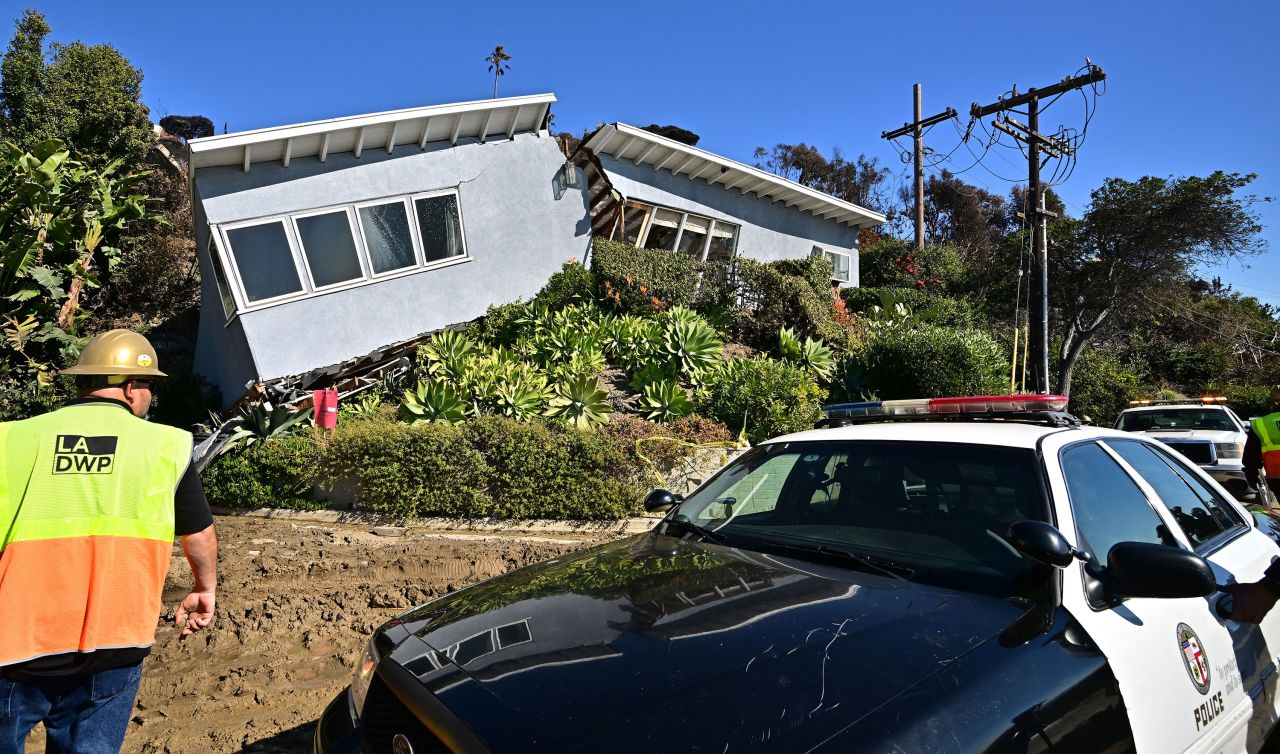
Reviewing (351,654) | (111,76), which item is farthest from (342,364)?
(111,76)

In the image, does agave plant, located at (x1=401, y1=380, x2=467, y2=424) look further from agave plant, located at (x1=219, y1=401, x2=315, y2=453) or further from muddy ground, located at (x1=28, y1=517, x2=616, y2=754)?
muddy ground, located at (x1=28, y1=517, x2=616, y2=754)

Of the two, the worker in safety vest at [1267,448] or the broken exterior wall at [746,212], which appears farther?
the broken exterior wall at [746,212]

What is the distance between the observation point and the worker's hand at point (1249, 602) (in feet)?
8.97

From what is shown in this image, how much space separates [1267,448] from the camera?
600 centimetres

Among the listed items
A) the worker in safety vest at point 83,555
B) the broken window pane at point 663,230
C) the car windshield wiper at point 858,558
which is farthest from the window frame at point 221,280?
the car windshield wiper at point 858,558

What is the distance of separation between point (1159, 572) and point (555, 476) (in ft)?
23.2

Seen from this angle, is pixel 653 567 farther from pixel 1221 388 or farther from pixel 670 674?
pixel 1221 388

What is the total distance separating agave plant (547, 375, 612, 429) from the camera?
33.2 ft

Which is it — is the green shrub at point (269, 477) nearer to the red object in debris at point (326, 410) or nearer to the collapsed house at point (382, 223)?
the red object in debris at point (326, 410)

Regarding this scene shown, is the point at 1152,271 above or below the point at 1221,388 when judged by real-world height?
above

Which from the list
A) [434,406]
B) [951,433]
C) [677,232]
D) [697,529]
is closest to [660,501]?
[697,529]

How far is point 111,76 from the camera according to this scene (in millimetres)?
19672

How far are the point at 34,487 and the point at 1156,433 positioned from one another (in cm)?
1360

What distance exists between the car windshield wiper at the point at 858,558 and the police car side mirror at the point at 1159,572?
2.00ft
